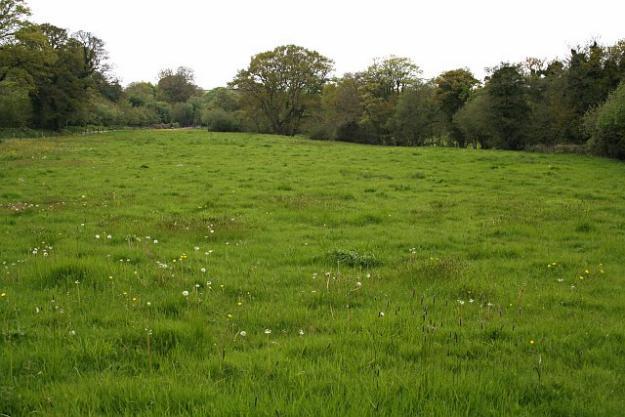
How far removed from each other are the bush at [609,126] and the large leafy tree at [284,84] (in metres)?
51.3

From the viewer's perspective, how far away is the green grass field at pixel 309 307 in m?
4.71

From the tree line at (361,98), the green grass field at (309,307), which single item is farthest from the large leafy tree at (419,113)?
the green grass field at (309,307)

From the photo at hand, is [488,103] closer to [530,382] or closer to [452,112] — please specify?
[452,112]

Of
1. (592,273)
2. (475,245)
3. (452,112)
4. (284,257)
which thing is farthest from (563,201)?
(452,112)

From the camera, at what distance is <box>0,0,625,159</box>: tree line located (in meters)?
43.8

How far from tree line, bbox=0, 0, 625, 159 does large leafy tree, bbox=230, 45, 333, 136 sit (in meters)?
0.18

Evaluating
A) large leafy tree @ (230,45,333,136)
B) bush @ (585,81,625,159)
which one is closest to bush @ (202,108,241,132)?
large leafy tree @ (230,45,333,136)

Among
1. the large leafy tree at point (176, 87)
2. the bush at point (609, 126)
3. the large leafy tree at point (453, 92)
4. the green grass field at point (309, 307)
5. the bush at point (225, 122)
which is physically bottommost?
the green grass field at point (309, 307)

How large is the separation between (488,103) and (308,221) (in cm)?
4106

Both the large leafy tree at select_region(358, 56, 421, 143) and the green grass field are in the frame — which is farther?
the large leafy tree at select_region(358, 56, 421, 143)

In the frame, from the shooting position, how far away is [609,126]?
34562 millimetres

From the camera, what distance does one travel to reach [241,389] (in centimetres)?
475

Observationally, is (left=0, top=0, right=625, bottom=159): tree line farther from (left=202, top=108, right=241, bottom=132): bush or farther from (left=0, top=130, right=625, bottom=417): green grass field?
(left=0, top=130, right=625, bottom=417): green grass field

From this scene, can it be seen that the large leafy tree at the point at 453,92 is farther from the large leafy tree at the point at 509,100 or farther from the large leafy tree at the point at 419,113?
the large leafy tree at the point at 509,100
